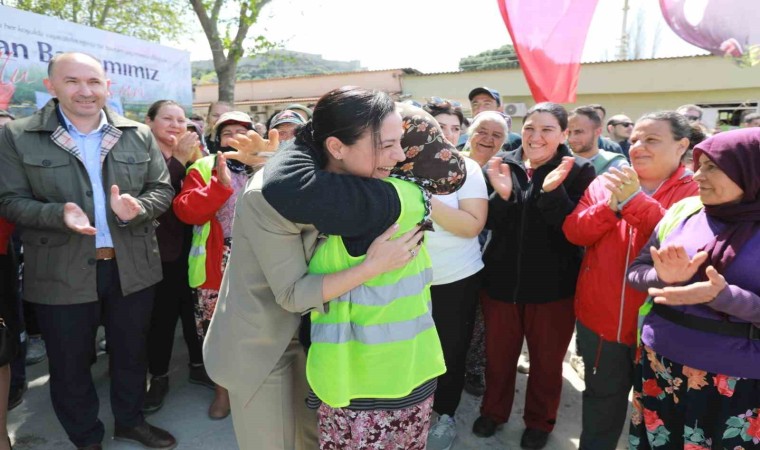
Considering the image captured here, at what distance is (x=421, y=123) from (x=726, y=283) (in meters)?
1.16

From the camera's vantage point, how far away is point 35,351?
360 cm

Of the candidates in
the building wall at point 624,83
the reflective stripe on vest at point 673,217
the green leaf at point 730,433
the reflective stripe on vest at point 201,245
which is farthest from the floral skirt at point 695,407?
the building wall at point 624,83

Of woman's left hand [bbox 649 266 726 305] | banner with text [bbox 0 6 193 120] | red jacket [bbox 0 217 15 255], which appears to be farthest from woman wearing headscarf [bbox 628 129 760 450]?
banner with text [bbox 0 6 193 120]

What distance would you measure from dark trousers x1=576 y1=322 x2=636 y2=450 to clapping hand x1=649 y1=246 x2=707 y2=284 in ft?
2.13

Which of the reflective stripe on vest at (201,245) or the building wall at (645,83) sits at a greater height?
the building wall at (645,83)

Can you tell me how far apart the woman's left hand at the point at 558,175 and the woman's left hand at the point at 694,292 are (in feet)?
2.35

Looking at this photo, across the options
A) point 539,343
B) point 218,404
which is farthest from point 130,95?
point 539,343

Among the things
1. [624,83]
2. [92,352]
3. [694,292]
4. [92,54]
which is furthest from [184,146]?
[624,83]

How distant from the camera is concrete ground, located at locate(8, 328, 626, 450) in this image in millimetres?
2592

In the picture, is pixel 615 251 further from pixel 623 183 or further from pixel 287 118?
pixel 287 118

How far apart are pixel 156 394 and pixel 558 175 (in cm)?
277

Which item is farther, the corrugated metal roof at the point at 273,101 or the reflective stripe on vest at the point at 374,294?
the corrugated metal roof at the point at 273,101

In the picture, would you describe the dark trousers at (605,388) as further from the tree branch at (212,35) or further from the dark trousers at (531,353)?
the tree branch at (212,35)

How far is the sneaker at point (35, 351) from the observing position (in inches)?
138
